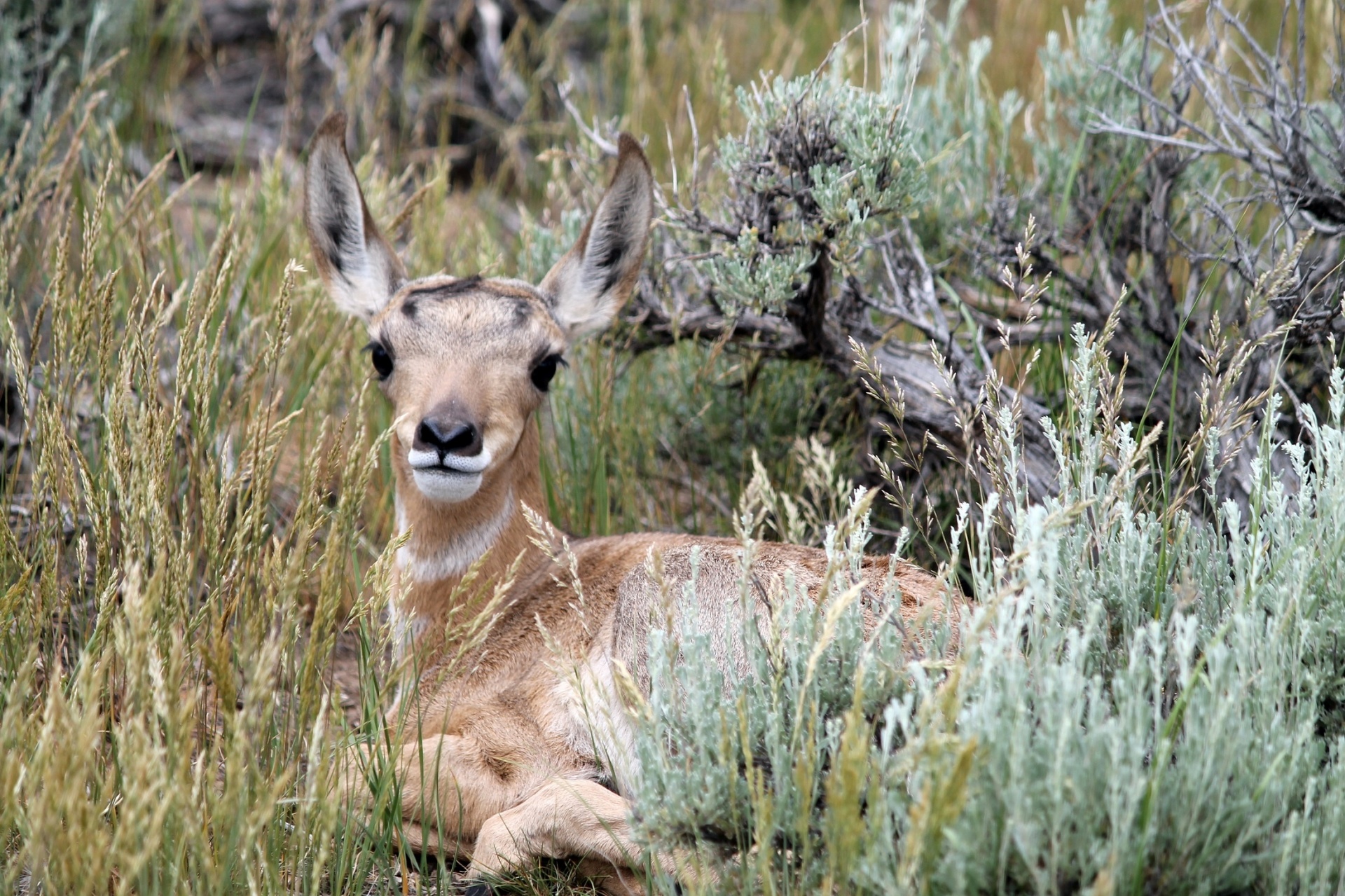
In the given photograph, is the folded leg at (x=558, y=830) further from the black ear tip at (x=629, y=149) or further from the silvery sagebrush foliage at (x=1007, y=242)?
the black ear tip at (x=629, y=149)

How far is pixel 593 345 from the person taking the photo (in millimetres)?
4809

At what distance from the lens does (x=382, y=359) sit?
3867mm

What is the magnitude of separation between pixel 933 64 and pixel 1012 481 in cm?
583

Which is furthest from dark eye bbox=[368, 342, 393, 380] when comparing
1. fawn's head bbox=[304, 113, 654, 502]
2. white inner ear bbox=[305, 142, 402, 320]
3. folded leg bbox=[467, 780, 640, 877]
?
folded leg bbox=[467, 780, 640, 877]

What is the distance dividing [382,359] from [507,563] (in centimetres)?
79

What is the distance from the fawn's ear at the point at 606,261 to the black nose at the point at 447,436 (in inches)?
39.0

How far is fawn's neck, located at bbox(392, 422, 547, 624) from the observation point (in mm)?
3898

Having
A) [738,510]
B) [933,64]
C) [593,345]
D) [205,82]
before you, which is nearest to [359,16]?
[205,82]

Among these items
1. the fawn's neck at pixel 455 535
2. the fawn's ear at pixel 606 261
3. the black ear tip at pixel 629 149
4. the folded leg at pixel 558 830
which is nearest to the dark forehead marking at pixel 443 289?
the fawn's ear at pixel 606 261

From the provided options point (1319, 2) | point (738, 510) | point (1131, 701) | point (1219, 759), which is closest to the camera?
point (1131, 701)

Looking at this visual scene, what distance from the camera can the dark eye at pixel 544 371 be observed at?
387 cm

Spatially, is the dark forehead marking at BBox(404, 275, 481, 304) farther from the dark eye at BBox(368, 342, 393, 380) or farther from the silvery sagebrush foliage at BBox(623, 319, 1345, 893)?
the silvery sagebrush foliage at BBox(623, 319, 1345, 893)

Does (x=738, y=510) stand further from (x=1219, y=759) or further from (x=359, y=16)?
(x=359, y=16)

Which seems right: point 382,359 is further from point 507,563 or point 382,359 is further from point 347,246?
point 507,563
